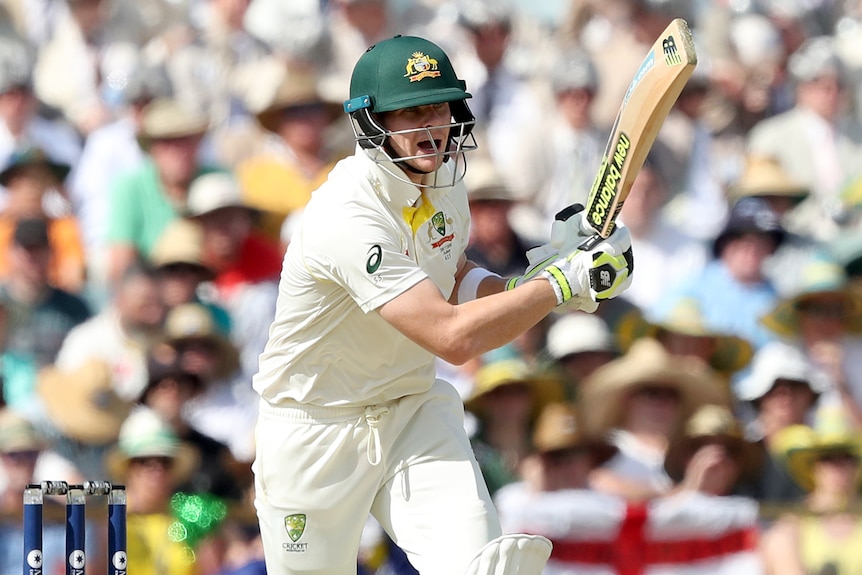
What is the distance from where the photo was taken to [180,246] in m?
5.82

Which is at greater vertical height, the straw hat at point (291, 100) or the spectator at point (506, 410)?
the straw hat at point (291, 100)

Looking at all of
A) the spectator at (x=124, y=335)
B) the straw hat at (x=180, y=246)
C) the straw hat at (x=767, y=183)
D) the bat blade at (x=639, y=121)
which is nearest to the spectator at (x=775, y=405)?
the straw hat at (x=767, y=183)

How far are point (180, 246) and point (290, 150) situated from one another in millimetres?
665

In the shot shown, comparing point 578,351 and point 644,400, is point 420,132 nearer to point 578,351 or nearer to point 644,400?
point 578,351

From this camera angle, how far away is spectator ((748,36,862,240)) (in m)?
6.22

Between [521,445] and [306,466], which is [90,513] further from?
[306,466]

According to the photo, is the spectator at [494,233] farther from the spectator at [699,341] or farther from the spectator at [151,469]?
the spectator at [151,469]

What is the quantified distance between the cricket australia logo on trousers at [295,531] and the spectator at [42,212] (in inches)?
92.3

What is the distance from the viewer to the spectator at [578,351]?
5691 mm

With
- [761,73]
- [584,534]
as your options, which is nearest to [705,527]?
[584,534]

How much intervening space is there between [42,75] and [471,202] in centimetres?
188

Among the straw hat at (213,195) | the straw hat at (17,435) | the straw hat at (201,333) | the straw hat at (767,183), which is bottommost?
the straw hat at (17,435)

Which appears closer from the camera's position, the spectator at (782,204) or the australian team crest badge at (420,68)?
the australian team crest badge at (420,68)

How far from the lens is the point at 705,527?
5.52 meters
